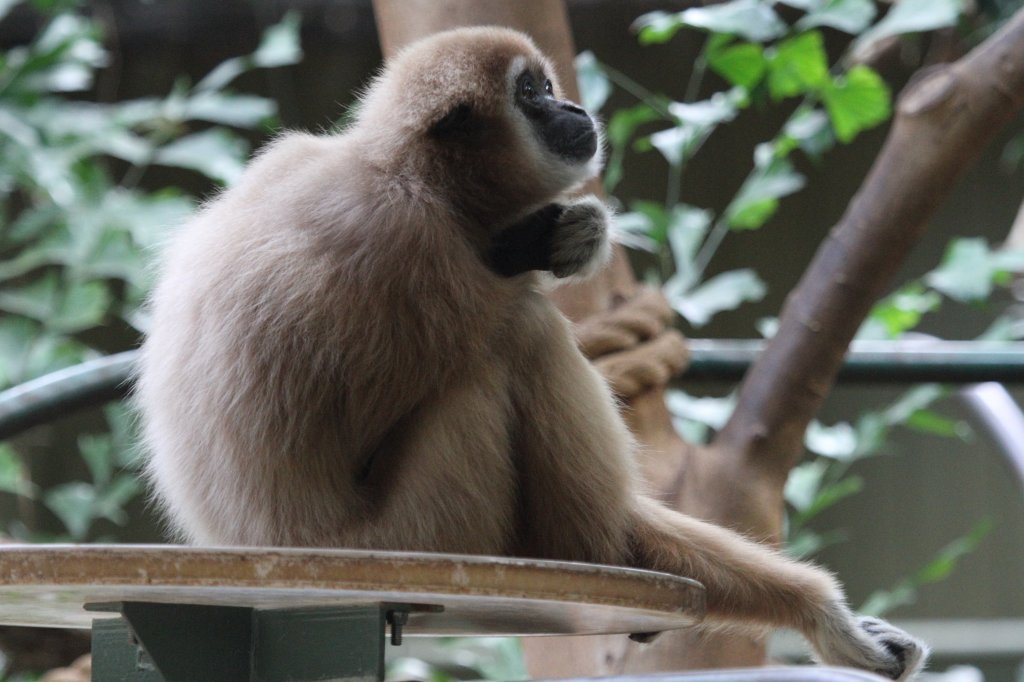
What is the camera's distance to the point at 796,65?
290cm

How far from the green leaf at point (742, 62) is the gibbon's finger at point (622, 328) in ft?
2.23

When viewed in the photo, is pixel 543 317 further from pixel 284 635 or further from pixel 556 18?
pixel 556 18

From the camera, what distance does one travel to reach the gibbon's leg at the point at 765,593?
2.01m

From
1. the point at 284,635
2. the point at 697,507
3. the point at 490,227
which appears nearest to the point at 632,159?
the point at 697,507

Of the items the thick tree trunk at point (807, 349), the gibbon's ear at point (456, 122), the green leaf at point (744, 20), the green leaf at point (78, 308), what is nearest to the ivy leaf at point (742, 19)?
the green leaf at point (744, 20)

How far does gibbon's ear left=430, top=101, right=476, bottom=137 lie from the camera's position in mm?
1948

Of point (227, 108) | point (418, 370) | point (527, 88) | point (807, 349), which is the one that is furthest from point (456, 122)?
point (227, 108)

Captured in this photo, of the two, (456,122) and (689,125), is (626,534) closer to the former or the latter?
(456,122)

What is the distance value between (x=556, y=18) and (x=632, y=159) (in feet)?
10.4

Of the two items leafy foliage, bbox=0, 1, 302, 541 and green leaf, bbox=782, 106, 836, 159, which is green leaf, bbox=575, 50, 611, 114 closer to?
green leaf, bbox=782, 106, 836, 159

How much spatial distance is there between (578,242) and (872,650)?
0.84 meters

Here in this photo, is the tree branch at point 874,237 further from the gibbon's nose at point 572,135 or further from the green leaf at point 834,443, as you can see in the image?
the green leaf at point 834,443

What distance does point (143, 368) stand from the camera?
6.73ft

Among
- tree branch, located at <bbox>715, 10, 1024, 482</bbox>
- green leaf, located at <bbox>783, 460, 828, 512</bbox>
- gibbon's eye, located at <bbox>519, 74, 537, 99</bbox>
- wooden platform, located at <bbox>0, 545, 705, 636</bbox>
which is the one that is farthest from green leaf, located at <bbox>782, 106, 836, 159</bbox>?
wooden platform, located at <bbox>0, 545, 705, 636</bbox>
